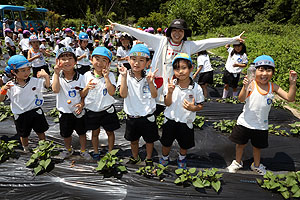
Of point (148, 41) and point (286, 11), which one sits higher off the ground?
point (286, 11)

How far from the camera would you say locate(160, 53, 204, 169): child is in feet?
9.87

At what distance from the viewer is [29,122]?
3605 millimetres

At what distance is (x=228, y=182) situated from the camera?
2475mm

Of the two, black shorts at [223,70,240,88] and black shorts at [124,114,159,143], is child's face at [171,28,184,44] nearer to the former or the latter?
black shorts at [124,114,159,143]

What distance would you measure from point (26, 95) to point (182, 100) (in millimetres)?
2484

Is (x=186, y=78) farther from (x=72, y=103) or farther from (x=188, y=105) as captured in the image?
(x=72, y=103)

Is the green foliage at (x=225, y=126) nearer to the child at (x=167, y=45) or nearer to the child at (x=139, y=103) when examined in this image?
the child at (x=167, y=45)

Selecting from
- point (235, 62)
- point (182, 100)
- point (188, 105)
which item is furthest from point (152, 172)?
point (235, 62)

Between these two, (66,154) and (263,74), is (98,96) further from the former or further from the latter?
(263,74)

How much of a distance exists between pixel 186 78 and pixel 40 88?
2380 mm

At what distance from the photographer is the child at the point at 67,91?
3.28 meters

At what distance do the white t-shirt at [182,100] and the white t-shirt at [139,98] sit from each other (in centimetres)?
34

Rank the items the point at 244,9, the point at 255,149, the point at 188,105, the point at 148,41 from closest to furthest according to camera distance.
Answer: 1. the point at 188,105
2. the point at 255,149
3. the point at 148,41
4. the point at 244,9

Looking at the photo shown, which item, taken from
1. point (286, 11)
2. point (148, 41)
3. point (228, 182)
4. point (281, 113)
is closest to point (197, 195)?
point (228, 182)
